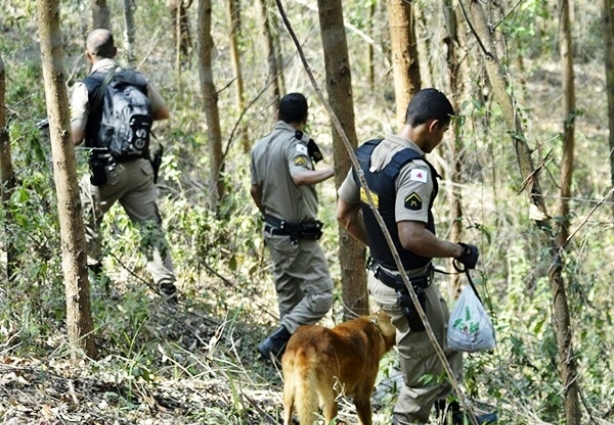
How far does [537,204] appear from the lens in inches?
190

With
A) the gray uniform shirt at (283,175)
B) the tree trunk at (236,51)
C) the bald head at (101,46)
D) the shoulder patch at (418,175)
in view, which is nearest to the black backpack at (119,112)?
the bald head at (101,46)

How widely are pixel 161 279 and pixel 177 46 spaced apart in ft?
19.3

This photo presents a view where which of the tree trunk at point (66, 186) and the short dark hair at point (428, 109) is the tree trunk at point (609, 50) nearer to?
the short dark hair at point (428, 109)

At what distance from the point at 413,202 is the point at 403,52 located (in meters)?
2.44

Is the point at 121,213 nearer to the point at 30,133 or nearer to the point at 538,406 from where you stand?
the point at 30,133

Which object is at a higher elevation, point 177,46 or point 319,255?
point 177,46

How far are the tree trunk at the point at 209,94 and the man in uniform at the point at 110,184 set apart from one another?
5.41 feet

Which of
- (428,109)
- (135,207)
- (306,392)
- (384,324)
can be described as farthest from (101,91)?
(306,392)

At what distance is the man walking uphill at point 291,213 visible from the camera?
282 inches

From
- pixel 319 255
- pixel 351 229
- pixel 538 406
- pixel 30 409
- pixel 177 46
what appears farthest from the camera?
pixel 177 46

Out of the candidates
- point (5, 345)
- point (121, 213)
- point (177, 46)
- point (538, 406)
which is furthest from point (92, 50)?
point (177, 46)

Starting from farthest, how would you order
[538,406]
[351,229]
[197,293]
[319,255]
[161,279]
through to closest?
1. [197,293]
2. [161,279]
3. [319,255]
4. [538,406]
5. [351,229]

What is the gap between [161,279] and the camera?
8.15m

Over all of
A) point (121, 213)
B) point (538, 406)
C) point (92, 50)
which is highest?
point (92, 50)
